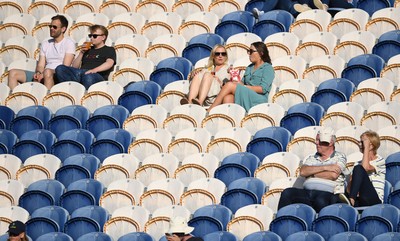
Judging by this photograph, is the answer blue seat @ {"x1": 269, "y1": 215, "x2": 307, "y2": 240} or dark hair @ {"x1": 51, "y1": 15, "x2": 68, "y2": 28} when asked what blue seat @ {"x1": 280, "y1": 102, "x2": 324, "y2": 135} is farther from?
dark hair @ {"x1": 51, "y1": 15, "x2": 68, "y2": 28}

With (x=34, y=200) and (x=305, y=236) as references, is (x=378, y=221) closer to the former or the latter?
(x=305, y=236)

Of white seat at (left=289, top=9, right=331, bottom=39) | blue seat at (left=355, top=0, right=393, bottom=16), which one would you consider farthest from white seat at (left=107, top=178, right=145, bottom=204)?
blue seat at (left=355, top=0, right=393, bottom=16)

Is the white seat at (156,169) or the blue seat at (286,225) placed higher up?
the white seat at (156,169)

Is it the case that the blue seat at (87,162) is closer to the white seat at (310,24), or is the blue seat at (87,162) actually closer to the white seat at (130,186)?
the white seat at (130,186)

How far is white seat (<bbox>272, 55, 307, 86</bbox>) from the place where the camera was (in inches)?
635

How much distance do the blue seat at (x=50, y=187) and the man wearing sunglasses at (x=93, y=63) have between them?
2.01m

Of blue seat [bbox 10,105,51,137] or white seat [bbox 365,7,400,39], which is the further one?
white seat [bbox 365,7,400,39]

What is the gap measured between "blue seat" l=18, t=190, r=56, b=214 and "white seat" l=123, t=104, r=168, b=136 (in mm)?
1469

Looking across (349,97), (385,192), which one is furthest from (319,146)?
(349,97)

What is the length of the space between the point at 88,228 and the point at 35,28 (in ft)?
14.8

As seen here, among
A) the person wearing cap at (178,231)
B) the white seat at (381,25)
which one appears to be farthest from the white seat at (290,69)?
the person wearing cap at (178,231)

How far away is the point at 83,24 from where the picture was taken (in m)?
17.8

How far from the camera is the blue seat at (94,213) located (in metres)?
14.2

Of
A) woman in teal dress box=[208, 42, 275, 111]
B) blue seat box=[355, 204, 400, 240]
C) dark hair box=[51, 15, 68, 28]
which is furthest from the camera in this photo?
dark hair box=[51, 15, 68, 28]
